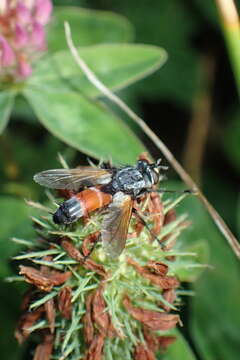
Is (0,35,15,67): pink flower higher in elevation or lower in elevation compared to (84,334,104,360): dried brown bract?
higher

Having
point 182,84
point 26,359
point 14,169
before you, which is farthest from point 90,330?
point 182,84

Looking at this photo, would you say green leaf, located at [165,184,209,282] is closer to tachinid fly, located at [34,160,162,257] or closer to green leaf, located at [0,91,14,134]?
tachinid fly, located at [34,160,162,257]

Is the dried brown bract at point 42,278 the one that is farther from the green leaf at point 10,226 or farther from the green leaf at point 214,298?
the green leaf at point 214,298

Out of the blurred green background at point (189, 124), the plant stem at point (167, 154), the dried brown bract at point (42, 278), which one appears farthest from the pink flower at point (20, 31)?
the dried brown bract at point (42, 278)

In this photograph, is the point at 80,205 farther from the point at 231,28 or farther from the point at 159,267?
the point at 231,28

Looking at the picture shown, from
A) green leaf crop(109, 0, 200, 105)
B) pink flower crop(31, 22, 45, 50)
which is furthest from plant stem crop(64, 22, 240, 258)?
green leaf crop(109, 0, 200, 105)
